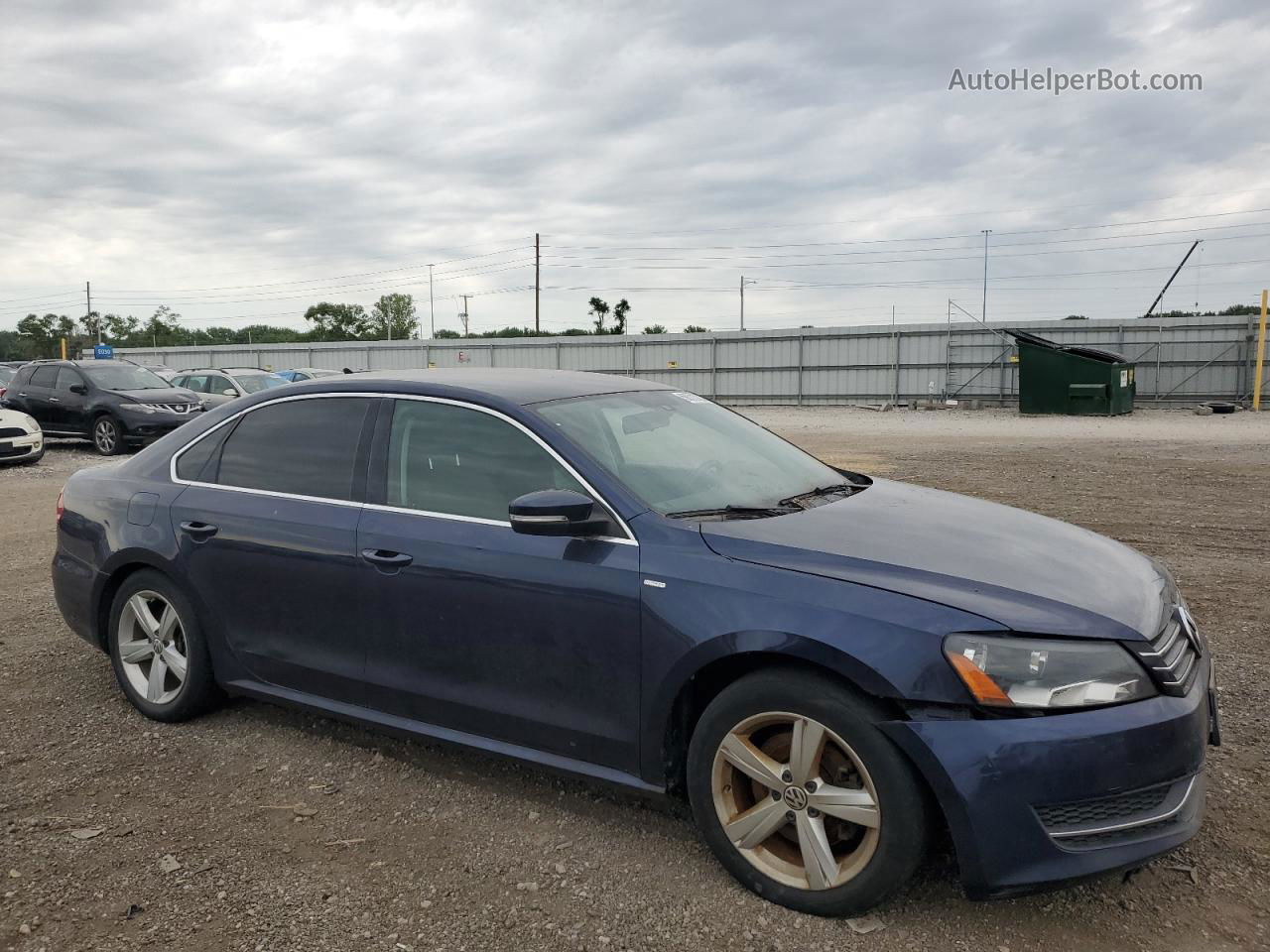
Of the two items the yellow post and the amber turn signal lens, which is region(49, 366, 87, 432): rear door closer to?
the amber turn signal lens

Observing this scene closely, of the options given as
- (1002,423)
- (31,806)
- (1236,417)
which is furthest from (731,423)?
(1236,417)

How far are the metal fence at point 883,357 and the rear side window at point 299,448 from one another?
2442 cm

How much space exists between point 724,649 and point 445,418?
1.46m

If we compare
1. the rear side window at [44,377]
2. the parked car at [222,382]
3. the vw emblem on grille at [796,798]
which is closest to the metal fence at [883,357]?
the parked car at [222,382]

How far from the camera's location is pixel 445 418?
3537 millimetres

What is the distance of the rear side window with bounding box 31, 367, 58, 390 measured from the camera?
17077 mm

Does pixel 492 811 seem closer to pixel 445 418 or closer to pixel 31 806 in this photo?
pixel 445 418

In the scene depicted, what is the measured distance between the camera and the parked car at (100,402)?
16344mm

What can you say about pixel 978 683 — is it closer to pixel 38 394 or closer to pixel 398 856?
pixel 398 856

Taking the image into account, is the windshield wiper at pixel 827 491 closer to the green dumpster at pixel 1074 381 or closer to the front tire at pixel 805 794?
the front tire at pixel 805 794

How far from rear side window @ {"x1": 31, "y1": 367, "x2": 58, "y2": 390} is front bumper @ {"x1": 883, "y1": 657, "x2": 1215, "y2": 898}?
18550 millimetres

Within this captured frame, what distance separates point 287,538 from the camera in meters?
3.68

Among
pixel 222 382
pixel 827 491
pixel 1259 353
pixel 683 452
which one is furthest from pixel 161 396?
pixel 1259 353

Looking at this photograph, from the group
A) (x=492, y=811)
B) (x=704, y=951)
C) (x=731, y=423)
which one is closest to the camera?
(x=704, y=951)
